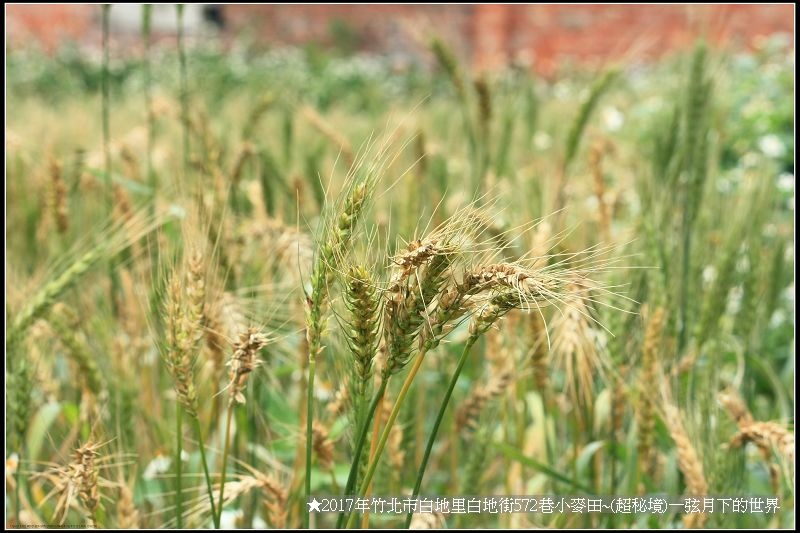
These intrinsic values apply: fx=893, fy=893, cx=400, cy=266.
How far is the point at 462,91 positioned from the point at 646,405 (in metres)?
0.78

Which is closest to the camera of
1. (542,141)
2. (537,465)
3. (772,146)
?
(537,465)

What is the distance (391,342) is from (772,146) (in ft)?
6.77

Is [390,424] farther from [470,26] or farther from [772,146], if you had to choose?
[470,26]

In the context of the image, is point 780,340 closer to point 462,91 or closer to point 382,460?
point 462,91

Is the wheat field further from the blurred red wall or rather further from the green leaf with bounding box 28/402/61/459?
the blurred red wall

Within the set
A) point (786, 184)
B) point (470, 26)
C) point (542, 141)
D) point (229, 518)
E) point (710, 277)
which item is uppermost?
point (470, 26)

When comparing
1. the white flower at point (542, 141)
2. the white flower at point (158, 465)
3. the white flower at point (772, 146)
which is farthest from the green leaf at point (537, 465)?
the white flower at point (542, 141)

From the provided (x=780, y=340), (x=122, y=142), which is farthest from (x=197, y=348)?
(x=780, y=340)

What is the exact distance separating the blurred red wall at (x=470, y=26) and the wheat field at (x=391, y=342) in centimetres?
739

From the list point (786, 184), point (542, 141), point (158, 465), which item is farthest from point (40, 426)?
point (542, 141)

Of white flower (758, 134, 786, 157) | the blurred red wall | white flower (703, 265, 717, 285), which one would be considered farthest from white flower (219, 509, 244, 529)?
the blurred red wall

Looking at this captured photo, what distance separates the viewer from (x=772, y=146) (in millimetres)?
2395

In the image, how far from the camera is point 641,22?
945 centimetres

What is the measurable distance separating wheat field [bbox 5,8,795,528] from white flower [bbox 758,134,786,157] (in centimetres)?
55
